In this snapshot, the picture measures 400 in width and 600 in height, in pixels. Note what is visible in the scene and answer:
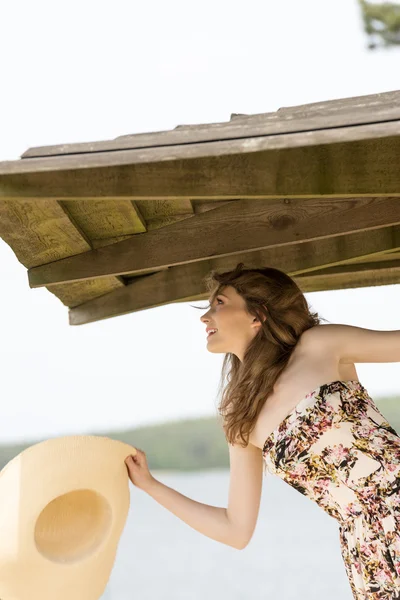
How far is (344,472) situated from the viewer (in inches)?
121

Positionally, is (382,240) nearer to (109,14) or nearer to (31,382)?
(31,382)

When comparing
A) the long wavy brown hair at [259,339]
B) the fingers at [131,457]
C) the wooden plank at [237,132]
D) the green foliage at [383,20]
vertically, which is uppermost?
the wooden plank at [237,132]

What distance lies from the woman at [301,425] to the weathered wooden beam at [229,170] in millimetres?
1018

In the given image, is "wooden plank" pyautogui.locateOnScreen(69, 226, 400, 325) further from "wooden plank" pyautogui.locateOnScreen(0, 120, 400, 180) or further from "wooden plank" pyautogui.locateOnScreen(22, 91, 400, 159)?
"wooden plank" pyautogui.locateOnScreen(0, 120, 400, 180)

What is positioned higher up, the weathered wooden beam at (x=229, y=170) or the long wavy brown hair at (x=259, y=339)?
the weathered wooden beam at (x=229, y=170)

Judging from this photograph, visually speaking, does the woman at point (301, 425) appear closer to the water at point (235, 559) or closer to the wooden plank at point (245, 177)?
the wooden plank at point (245, 177)

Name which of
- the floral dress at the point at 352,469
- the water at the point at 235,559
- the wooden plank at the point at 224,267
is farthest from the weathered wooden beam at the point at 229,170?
the water at the point at 235,559

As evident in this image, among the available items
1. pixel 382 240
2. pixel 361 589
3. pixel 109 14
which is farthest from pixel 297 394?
pixel 109 14

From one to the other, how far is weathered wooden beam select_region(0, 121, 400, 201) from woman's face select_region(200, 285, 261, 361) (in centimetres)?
130

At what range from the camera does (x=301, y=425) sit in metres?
3.18

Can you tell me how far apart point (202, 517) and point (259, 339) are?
2.20ft

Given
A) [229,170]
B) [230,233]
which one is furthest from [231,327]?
[229,170]

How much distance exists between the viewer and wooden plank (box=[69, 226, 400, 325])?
4.02m

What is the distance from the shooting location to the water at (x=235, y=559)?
19.1 metres
